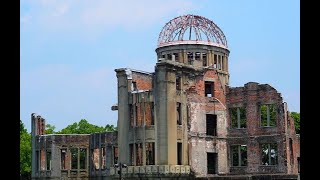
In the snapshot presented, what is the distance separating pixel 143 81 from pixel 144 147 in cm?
644

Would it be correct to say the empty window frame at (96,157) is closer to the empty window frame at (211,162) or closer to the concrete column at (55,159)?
the concrete column at (55,159)

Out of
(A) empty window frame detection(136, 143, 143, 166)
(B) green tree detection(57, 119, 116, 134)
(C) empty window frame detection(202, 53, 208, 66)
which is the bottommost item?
(A) empty window frame detection(136, 143, 143, 166)

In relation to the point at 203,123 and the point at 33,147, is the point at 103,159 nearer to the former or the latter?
the point at 33,147

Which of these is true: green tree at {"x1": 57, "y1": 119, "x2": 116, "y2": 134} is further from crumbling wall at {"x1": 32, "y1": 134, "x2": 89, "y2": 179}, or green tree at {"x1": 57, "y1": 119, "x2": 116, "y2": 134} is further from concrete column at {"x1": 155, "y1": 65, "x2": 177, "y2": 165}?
concrete column at {"x1": 155, "y1": 65, "x2": 177, "y2": 165}

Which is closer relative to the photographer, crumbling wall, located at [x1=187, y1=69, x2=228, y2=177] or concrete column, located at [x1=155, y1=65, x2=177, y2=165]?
concrete column, located at [x1=155, y1=65, x2=177, y2=165]

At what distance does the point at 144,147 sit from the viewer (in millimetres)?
37094

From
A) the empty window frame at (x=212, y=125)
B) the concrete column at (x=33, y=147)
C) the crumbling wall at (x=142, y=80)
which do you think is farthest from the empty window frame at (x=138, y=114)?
the concrete column at (x=33, y=147)

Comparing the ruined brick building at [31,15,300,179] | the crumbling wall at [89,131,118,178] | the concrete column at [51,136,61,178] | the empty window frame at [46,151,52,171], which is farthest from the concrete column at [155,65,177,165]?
the empty window frame at [46,151,52,171]

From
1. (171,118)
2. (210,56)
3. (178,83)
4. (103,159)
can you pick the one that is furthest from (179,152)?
(210,56)

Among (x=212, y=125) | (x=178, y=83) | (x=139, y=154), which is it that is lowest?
(x=139, y=154)
